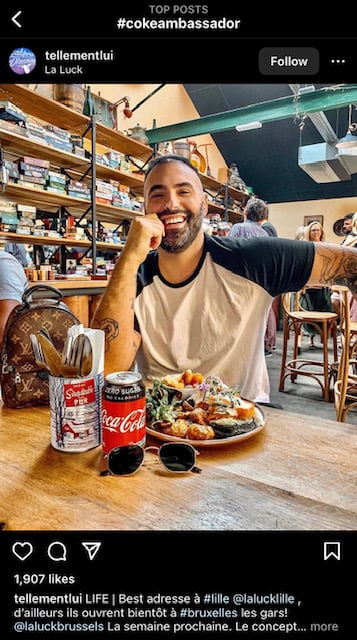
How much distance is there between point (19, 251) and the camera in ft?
9.55

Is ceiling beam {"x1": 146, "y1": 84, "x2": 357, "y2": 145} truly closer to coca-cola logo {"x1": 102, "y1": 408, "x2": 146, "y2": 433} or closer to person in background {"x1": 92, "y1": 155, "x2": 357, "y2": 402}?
person in background {"x1": 92, "y1": 155, "x2": 357, "y2": 402}

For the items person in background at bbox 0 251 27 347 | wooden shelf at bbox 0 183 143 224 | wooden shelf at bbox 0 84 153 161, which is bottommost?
person in background at bbox 0 251 27 347

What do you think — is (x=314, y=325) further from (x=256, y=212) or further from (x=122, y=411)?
(x=122, y=411)

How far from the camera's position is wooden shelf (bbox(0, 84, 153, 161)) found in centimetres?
255

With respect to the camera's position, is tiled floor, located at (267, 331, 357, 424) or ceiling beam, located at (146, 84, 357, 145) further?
ceiling beam, located at (146, 84, 357, 145)

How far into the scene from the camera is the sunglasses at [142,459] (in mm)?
532

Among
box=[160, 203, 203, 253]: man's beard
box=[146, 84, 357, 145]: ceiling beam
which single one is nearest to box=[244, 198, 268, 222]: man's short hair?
box=[146, 84, 357, 145]: ceiling beam

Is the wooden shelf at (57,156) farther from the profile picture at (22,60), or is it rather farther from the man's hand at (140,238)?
the profile picture at (22,60)

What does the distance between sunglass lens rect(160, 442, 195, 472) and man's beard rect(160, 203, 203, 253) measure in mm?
813

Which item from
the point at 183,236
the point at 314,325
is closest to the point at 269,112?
the point at 314,325

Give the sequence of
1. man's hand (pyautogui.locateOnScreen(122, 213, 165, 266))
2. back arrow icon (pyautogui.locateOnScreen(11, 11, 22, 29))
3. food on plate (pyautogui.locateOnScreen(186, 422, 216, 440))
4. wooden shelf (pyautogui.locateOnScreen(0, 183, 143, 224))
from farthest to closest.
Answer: wooden shelf (pyautogui.locateOnScreen(0, 183, 143, 224)), man's hand (pyautogui.locateOnScreen(122, 213, 165, 266)), food on plate (pyautogui.locateOnScreen(186, 422, 216, 440)), back arrow icon (pyautogui.locateOnScreen(11, 11, 22, 29))
